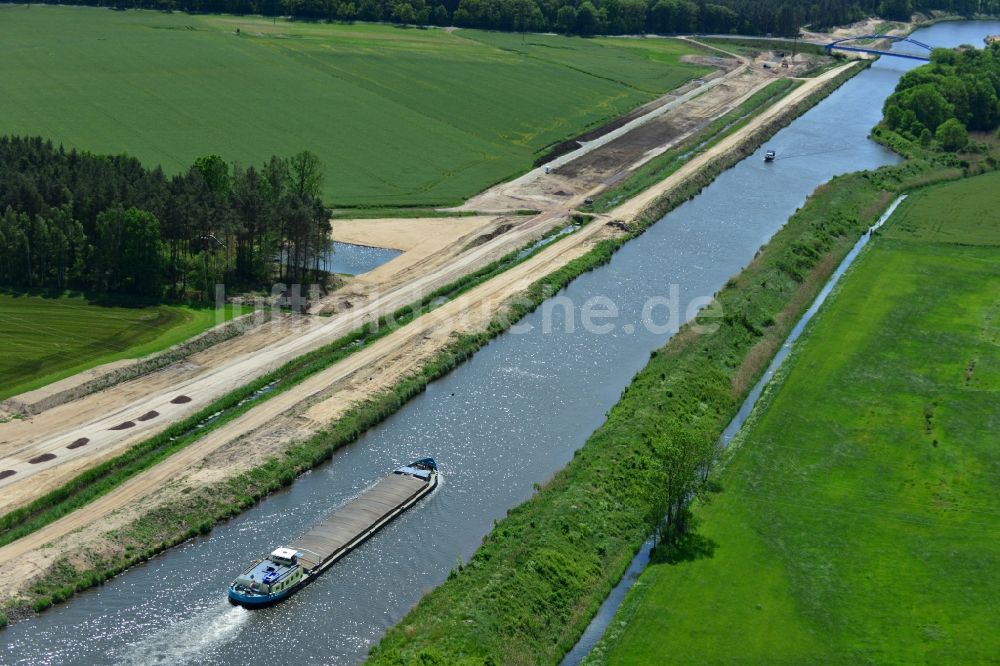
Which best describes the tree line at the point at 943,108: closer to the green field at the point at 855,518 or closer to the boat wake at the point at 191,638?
the green field at the point at 855,518

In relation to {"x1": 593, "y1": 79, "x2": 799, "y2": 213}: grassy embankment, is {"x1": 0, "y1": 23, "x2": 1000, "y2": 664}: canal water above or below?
below

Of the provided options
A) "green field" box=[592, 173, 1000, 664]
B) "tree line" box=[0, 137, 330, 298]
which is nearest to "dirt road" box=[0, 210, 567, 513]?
"tree line" box=[0, 137, 330, 298]

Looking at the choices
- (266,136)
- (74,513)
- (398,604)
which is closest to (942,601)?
(398,604)

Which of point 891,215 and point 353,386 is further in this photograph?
point 891,215

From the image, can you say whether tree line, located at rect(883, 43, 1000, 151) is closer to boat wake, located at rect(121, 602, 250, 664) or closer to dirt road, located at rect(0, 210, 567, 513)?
dirt road, located at rect(0, 210, 567, 513)

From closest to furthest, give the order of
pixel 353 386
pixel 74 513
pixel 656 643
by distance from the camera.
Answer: pixel 656 643, pixel 74 513, pixel 353 386

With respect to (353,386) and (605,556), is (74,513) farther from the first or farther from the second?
(605,556)

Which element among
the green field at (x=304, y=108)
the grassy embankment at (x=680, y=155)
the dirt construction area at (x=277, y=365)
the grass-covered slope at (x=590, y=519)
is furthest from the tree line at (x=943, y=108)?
the grass-covered slope at (x=590, y=519)
